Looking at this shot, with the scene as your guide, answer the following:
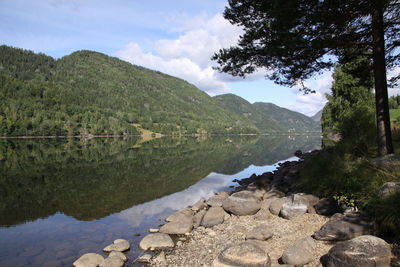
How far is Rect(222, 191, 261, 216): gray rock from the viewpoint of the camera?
45.2 feet

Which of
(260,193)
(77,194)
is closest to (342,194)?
(260,193)

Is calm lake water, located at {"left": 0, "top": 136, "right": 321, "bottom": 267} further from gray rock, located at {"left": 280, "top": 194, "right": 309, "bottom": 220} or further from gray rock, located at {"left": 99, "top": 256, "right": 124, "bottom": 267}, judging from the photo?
gray rock, located at {"left": 280, "top": 194, "right": 309, "bottom": 220}

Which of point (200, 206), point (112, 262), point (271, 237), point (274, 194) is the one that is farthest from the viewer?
point (200, 206)

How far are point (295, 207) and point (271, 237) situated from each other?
7.79ft

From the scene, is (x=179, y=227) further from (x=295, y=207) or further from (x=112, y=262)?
(x=295, y=207)

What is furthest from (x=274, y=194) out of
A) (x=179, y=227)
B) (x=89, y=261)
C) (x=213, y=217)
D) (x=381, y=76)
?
(x=89, y=261)

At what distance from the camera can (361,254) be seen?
21.5ft

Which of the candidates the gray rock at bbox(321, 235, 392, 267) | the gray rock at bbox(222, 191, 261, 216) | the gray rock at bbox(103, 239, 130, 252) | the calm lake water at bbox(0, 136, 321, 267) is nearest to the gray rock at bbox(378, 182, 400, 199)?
the gray rock at bbox(321, 235, 392, 267)

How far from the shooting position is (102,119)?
6555 inches

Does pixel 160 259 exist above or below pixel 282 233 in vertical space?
below

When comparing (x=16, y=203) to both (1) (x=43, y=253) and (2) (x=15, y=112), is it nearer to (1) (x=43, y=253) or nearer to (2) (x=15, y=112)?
(1) (x=43, y=253)

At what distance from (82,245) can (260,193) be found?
977 centimetres

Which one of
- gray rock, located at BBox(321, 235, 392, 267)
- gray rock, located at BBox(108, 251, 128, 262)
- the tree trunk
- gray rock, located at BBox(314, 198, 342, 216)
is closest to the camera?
gray rock, located at BBox(321, 235, 392, 267)

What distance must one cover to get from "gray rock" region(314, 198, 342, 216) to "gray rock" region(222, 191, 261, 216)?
3128 millimetres
